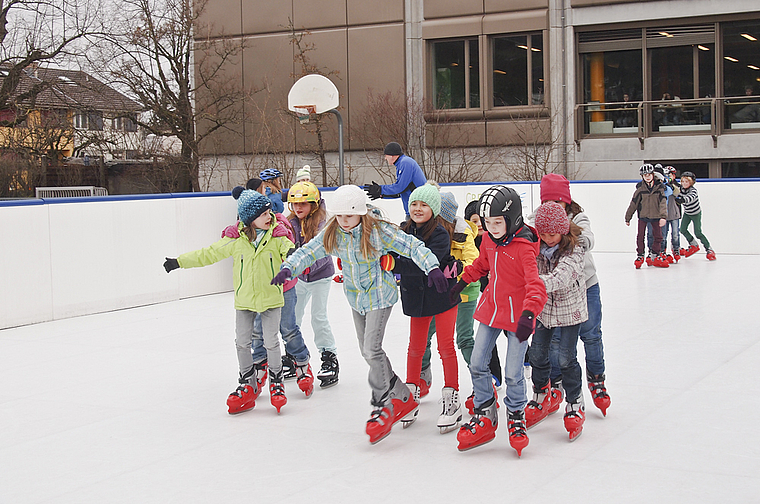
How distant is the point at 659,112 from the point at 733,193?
7.08m

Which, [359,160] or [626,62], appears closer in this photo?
[626,62]

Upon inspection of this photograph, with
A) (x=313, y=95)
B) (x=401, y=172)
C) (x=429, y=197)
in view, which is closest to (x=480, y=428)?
(x=429, y=197)

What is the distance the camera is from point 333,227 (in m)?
4.83

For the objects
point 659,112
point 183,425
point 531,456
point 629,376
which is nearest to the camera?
point 531,456

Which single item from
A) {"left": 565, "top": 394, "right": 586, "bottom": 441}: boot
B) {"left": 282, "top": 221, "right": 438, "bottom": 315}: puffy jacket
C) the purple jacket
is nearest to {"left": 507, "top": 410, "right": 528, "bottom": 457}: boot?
{"left": 565, "top": 394, "right": 586, "bottom": 441}: boot

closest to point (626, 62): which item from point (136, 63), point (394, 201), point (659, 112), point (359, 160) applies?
point (659, 112)

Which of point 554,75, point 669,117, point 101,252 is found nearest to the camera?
point 101,252

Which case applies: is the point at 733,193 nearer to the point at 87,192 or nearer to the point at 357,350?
the point at 357,350

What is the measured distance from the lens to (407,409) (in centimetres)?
497

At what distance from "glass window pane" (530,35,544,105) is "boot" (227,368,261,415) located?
18.1m

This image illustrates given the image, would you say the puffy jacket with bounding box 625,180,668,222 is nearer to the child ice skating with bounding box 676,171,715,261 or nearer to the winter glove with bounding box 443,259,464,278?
the child ice skating with bounding box 676,171,715,261

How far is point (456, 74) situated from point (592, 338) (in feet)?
62.1

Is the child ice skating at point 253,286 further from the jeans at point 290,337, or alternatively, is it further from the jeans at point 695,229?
the jeans at point 695,229

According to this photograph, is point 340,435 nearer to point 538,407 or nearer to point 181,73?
point 538,407
